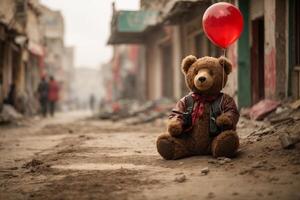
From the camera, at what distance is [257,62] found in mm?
11133

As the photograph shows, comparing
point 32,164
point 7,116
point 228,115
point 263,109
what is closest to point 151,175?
point 228,115

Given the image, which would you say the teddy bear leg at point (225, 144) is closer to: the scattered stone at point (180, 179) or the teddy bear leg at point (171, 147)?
the teddy bear leg at point (171, 147)

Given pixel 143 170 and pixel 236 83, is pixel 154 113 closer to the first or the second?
pixel 236 83

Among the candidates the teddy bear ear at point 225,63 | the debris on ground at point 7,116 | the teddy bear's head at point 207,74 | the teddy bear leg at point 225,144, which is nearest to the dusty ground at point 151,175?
the teddy bear leg at point 225,144

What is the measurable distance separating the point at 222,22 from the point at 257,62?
495 cm

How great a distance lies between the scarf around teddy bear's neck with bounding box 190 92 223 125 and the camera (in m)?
5.88

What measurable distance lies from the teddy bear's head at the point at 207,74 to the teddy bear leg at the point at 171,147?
2.24 ft

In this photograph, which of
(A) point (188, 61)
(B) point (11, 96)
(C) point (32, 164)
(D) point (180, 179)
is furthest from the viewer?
(B) point (11, 96)

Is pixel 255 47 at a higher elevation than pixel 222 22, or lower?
lower

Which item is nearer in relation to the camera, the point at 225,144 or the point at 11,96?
the point at 225,144

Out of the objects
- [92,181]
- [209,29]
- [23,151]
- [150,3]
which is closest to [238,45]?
[209,29]

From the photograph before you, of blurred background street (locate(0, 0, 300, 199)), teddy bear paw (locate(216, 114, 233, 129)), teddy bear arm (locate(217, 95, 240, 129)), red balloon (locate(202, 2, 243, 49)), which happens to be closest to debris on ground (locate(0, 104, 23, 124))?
blurred background street (locate(0, 0, 300, 199))

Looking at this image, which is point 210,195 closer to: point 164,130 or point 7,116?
point 164,130

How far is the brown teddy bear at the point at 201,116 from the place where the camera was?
18.8 ft
